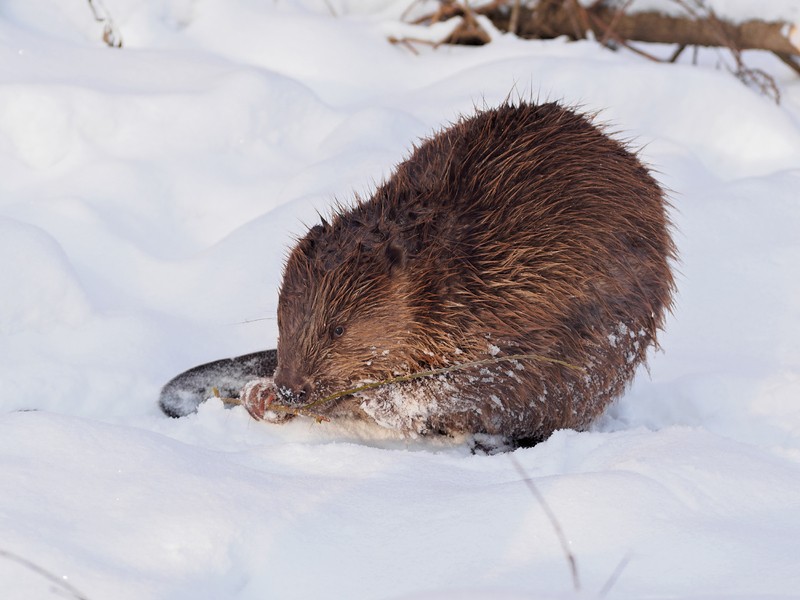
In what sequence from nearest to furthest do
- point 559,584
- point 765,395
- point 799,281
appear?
point 559,584, point 765,395, point 799,281

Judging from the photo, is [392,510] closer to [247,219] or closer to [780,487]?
[780,487]

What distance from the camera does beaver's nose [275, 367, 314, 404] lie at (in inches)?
90.2

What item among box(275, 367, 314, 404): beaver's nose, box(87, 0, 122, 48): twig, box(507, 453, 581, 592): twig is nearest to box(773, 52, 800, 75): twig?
box(87, 0, 122, 48): twig

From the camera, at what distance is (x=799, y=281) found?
3250 mm

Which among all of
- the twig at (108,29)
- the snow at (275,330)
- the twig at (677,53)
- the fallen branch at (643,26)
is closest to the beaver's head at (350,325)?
the snow at (275,330)

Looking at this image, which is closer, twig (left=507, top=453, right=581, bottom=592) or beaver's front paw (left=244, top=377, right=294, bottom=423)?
twig (left=507, top=453, right=581, bottom=592)

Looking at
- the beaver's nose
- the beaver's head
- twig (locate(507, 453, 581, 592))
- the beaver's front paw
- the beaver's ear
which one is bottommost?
the beaver's front paw

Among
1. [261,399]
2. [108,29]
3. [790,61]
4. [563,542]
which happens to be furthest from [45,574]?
[790,61]

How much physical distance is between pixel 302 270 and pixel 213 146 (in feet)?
5.37

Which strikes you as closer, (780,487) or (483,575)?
(483,575)

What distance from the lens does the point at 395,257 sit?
7.50ft

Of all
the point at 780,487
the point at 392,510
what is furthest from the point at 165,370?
the point at 780,487

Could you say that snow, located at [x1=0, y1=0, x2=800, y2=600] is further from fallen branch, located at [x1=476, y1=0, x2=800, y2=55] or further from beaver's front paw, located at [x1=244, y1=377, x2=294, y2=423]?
fallen branch, located at [x1=476, y1=0, x2=800, y2=55]

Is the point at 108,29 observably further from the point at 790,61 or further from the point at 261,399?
the point at 790,61
